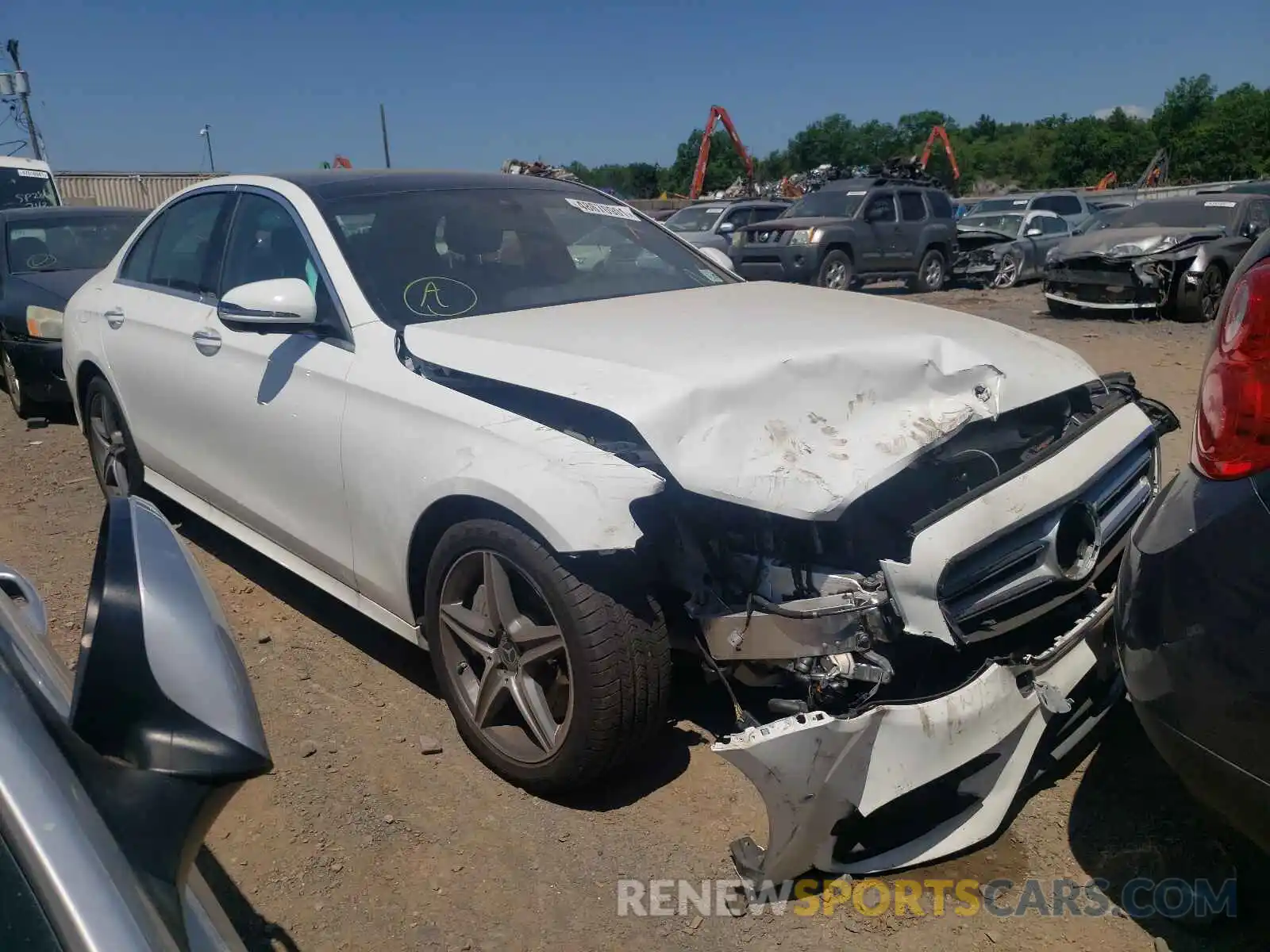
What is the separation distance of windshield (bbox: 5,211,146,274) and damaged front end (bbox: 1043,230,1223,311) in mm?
10243

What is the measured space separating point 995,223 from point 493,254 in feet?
55.0

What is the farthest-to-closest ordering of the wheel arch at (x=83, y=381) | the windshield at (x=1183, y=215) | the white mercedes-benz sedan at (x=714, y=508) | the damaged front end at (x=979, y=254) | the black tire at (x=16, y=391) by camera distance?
the damaged front end at (x=979, y=254) → the windshield at (x=1183, y=215) → the black tire at (x=16, y=391) → the wheel arch at (x=83, y=381) → the white mercedes-benz sedan at (x=714, y=508)

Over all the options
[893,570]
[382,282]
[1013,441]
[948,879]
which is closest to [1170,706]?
[893,570]

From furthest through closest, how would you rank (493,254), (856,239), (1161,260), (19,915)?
(856,239) → (1161,260) → (493,254) → (19,915)

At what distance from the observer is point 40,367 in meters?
6.84

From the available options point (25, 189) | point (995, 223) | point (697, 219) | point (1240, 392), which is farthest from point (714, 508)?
point (995, 223)

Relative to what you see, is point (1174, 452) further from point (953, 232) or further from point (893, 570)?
point (953, 232)

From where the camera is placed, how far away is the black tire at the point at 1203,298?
11.1 metres

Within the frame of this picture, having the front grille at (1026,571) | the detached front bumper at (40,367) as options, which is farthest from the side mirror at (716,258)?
the detached front bumper at (40,367)

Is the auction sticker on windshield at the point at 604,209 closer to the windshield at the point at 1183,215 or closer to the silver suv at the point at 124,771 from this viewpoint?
the silver suv at the point at 124,771

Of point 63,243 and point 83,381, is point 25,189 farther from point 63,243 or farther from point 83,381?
point 83,381

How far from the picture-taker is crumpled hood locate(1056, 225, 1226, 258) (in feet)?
37.1

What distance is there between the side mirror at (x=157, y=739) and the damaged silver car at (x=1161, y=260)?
39.7ft

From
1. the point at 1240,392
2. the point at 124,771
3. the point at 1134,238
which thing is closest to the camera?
the point at 124,771
